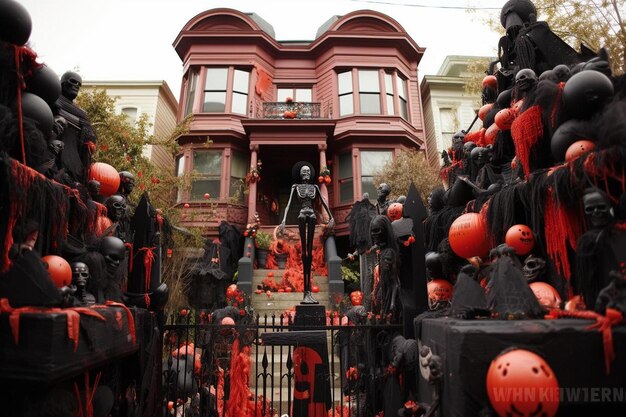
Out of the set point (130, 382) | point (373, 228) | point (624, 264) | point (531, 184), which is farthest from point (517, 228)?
point (130, 382)

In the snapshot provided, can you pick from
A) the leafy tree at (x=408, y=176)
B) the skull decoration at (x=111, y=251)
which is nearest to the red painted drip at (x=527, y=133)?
the skull decoration at (x=111, y=251)

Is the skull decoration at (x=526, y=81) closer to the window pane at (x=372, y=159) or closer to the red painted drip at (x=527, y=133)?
the red painted drip at (x=527, y=133)

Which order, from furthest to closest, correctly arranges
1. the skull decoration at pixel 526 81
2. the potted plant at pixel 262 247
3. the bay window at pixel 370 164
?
the bay window at pixel 370 164 < the potted plant at pixel 262 247 < the skull decoration at pixel 526 81

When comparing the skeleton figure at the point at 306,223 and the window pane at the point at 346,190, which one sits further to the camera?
the window pane at the point at 346,190

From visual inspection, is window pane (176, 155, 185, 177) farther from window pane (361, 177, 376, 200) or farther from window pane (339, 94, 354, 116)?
window pane (361, 177, 376, 200)

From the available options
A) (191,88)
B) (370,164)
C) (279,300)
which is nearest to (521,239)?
(279,300)

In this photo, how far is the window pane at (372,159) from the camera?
1809 cm

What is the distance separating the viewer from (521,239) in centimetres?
360

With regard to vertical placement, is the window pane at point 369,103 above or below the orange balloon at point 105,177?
above

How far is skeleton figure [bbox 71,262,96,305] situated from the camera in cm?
351

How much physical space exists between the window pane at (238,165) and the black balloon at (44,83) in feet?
46.4

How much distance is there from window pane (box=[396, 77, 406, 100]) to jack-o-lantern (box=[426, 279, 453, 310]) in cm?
1678

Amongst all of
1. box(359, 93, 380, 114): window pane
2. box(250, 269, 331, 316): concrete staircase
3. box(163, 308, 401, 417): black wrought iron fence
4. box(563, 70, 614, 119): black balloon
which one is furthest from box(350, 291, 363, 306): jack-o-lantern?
box(359, 93, 380, 114): window pane

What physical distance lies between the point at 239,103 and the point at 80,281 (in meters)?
16.6
